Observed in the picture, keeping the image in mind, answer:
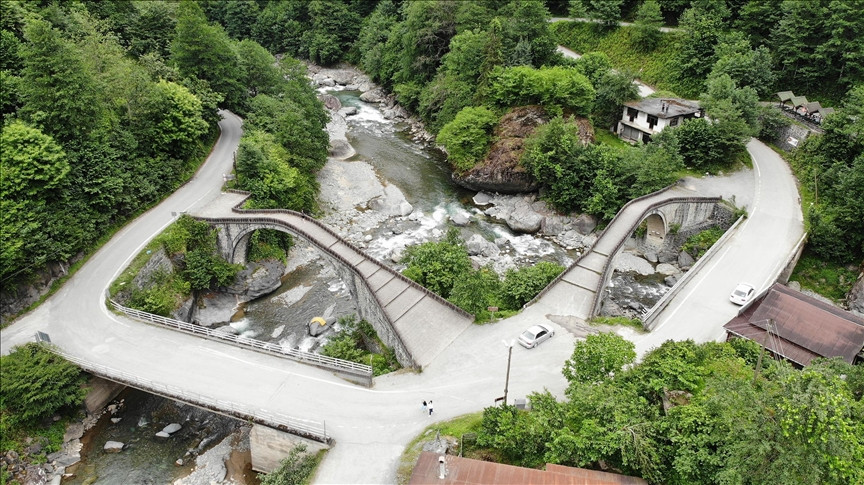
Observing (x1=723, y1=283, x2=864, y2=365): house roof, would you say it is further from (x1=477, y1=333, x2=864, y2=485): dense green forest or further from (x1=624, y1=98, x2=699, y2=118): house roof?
(x1=624, y1=98, x2=699, y2=118): house roof

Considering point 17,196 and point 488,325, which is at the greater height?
point 17,196

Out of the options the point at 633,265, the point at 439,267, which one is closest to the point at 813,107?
the point at 633,265

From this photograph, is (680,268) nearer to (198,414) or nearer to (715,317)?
(715,317)

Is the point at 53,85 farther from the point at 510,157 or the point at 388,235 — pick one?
the point at 510,157

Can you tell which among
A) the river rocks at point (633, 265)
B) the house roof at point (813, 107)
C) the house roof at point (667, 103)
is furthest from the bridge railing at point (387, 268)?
the house roof at point (813, 107)

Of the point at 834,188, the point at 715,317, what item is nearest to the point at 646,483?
the point at 715,317

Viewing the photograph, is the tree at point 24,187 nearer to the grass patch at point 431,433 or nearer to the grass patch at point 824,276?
the grass patch at point 431,433

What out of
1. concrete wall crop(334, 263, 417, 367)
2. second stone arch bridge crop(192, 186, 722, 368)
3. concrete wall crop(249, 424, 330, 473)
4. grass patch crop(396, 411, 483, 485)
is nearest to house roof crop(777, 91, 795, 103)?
second stone arch bridge crop(192, 186, 722, 368)
